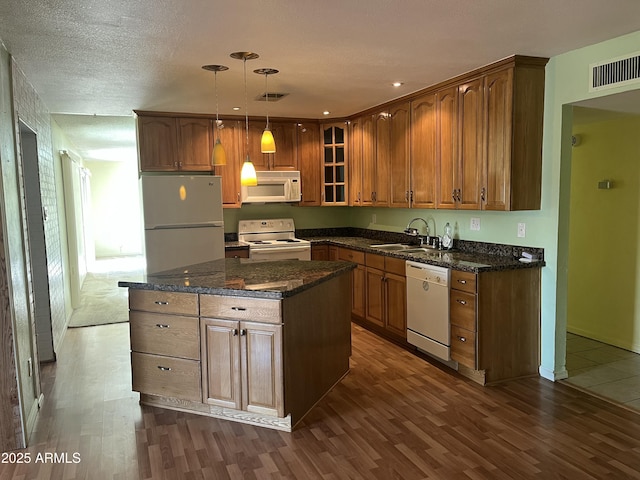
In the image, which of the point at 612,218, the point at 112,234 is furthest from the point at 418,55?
the point at 112,234

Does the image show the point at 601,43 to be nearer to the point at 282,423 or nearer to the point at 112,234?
the point at 282,423

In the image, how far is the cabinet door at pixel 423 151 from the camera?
169 inches

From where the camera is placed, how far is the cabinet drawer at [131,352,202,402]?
3.02 metres

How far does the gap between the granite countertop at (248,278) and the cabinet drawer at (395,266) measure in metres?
0.83

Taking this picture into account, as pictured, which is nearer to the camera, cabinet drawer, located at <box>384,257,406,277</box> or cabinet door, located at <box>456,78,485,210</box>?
cabinet door, located at <box>456,78,485,210</box>

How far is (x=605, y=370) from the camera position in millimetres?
3715

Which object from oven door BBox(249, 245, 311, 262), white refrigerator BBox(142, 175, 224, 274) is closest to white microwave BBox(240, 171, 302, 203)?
white refrigerator BBox(142, 175, 224, 274)

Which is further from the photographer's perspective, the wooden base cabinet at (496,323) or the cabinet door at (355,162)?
the cabinet door at (355,162)

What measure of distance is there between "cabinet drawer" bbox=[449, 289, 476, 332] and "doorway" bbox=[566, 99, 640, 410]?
0.96 metres

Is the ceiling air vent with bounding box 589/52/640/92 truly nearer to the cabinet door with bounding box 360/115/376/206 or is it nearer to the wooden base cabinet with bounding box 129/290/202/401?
the cabinet door with bounding box 360/115/376/206

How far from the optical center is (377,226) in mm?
5883

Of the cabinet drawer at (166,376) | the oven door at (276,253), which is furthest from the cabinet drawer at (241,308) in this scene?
the oven door at (276,253)

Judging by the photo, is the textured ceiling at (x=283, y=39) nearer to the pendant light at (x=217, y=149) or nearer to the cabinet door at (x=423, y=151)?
the pendant light at (x=217, y=149)

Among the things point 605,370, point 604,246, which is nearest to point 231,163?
point 604,246
